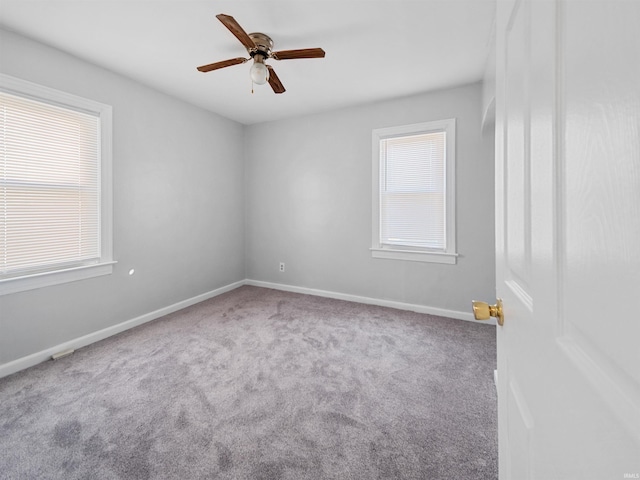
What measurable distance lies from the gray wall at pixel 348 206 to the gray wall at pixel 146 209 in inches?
20.4

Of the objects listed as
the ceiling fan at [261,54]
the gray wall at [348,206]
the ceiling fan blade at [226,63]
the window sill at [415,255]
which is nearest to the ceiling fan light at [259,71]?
the ceiling fan at [261,54]

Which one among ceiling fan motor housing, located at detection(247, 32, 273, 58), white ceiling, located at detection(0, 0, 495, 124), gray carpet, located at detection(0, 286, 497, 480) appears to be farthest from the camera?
ceiling fan motor housing, located at detection(247, 32, 273, 58)

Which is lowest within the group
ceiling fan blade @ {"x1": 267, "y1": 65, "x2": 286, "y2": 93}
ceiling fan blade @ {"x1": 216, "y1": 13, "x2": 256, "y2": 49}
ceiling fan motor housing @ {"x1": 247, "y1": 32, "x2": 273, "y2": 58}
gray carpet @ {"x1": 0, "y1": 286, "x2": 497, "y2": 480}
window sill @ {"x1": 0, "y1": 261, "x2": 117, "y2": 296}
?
gray carpet @ {"x1": 0, "y1": 286, "x2": 497, "y2": 480}

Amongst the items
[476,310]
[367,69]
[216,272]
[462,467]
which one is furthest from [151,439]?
[367,69]

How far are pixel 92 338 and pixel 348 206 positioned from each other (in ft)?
10.3

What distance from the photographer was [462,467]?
1.41 meters

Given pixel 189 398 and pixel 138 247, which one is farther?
pixel 138 247

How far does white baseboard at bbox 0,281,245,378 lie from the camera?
7.45 feet

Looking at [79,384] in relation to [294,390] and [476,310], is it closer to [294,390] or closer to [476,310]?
[294,390]

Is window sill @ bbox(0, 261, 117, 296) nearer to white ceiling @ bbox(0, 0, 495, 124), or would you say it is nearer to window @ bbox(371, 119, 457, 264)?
white ceiling @ bbox(0, 0, 495, 124)

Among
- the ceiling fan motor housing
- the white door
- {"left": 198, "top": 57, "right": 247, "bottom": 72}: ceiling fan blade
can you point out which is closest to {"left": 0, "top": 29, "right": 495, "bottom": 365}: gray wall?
{"left": 198, "top": 57, "right": 247, "bottom": 72}: ceiling fan blade

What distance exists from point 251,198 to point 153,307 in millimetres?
2114

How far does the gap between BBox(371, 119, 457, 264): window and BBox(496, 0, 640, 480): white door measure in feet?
9.27

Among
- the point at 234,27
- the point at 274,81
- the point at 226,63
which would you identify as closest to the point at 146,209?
the point at 226,63
